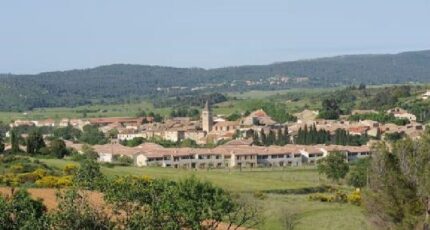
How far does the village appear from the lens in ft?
266

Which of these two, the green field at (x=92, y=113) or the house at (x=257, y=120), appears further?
the green field at (x=92, y=113)

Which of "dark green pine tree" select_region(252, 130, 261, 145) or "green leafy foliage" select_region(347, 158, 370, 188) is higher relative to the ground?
"green leafy foliage" select_region(347, 158, 370, 188)

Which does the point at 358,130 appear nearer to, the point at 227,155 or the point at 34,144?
the point at 227,155

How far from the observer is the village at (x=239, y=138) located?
81188 mm

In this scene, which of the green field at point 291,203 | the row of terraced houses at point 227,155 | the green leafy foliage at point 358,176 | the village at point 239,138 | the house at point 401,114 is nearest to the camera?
the green field at point 291,203

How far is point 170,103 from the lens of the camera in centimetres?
19362

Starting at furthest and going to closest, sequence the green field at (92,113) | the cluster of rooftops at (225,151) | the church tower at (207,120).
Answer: the green field at (92,113) < the church tower at (207,120) < the cluster of rooftops at (225,151)

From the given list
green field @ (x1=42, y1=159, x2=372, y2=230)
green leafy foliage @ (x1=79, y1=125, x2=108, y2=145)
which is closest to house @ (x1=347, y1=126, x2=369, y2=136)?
green leafy foliage @ (x1=79, y1=125, x2=108, y2=145)

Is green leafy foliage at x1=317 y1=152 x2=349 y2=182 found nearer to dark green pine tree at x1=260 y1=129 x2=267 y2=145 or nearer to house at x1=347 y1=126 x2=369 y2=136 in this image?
dark green pine tree at x1=260 y1=129 x2=267 y2=145

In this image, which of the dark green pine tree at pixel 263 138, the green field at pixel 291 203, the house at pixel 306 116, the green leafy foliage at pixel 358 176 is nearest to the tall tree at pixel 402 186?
the green field at pixel 291 203

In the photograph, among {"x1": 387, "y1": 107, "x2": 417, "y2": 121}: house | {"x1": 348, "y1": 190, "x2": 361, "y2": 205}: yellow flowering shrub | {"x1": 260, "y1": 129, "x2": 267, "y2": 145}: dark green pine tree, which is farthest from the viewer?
{"x1": 387, "y1": 107, "x2": 417, "y2": 121}: house

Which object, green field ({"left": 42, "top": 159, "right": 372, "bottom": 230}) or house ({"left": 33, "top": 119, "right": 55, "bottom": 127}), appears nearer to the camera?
green field ({"left": 42, "top": 159, "right": 372, "bottom": 230})

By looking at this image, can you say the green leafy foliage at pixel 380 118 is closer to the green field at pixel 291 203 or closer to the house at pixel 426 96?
the house at pixel 426 96

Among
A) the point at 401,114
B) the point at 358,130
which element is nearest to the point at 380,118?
the point at 401,114
